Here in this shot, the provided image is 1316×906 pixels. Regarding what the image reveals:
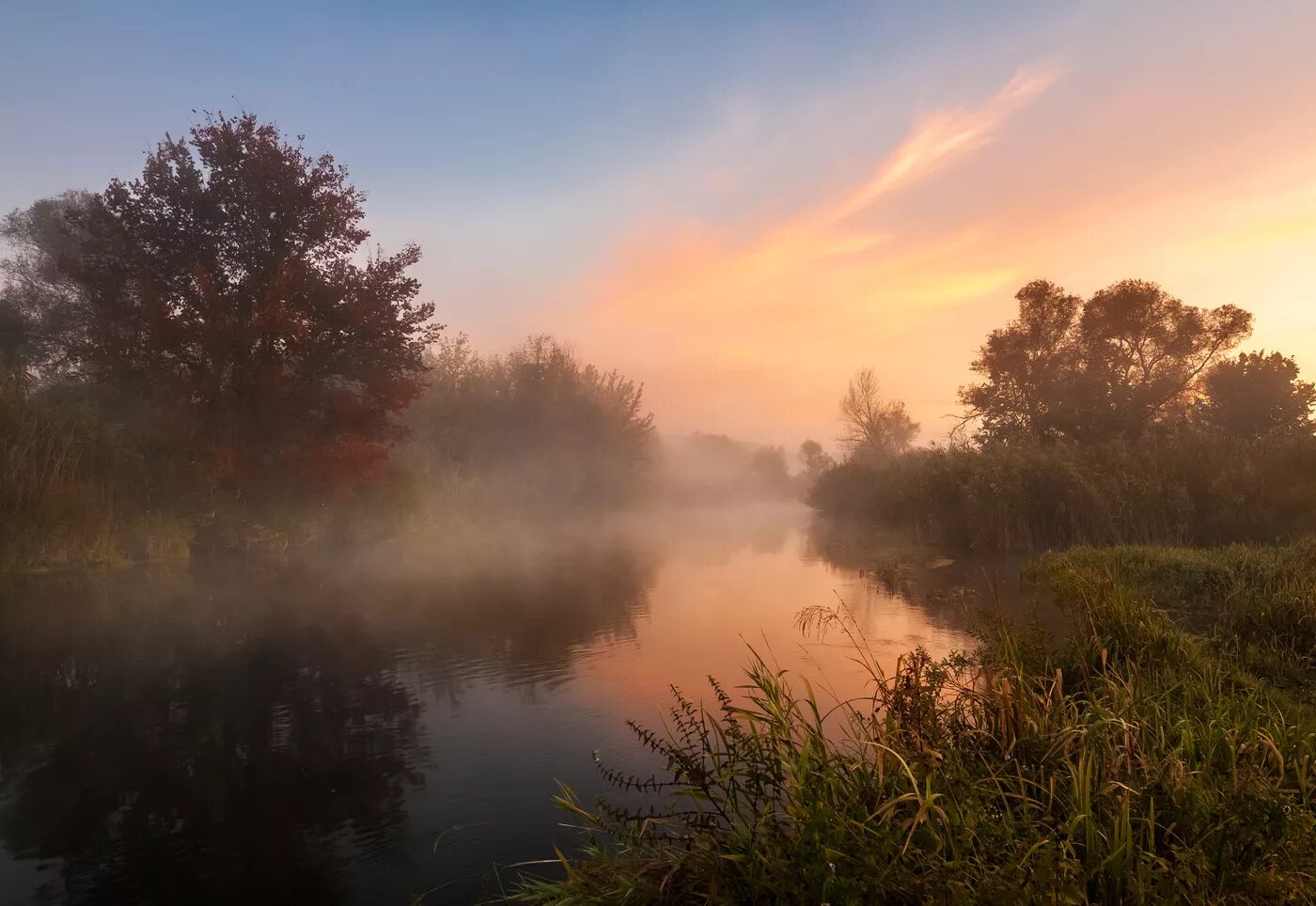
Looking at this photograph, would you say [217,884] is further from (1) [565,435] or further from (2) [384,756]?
(1) [565,435]

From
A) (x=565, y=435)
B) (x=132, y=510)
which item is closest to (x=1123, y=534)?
(x=132, y=510)

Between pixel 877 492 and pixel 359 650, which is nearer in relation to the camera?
pixel 359 650

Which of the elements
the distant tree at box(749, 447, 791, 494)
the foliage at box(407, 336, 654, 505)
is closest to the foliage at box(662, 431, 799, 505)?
the distant tree at box(749, 447, 791, 494)

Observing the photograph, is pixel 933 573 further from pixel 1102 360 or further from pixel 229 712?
pixel 1102 360

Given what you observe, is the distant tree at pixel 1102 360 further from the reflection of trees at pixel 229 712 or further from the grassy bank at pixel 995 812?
the grassy bank at pixel 995 812

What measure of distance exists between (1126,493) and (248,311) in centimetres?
2331

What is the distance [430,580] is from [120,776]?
37.9 feet

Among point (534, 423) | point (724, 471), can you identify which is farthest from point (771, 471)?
point (534, 423)

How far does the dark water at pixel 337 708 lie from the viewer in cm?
472

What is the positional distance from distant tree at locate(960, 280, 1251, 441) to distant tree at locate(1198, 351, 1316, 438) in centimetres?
144

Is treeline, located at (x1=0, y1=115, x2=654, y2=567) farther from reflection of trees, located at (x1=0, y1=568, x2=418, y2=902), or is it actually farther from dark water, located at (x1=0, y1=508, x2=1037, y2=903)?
reflection of trees, located at (x1=0, y1=568, x2=418, y2=902)

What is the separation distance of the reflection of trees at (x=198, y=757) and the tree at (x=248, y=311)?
7.46 meters

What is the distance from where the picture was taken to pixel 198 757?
251 inches

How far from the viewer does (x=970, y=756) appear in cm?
409
